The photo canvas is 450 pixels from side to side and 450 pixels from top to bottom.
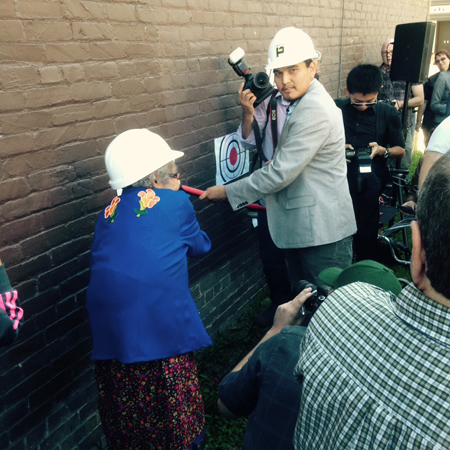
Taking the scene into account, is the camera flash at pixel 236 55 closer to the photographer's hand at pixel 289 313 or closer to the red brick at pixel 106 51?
A: the red brick at pixel 106 51

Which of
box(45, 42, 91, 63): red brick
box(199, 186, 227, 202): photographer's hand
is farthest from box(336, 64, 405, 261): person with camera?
box(45, 42, 91, 63): red brick

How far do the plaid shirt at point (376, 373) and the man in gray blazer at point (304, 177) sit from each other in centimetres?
192

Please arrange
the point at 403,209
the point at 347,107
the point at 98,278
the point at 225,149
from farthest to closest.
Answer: the point at 347,107 → the point at 225,149 → the point at 403,209 → the point at 98,278

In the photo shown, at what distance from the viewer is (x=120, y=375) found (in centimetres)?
215

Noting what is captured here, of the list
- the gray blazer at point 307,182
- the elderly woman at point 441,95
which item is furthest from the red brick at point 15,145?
the elderly woman at point 441,95

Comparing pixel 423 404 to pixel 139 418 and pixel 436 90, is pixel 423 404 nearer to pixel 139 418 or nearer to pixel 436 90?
pixel 139 418

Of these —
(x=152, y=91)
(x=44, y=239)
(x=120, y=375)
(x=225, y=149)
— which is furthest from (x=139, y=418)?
(x=225, y=149)

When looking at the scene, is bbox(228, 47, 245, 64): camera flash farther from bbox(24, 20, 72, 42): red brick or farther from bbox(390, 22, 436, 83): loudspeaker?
bbox(390, 22, 436, 83): loudspeaker

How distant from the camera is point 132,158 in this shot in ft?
7.06

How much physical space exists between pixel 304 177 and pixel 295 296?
134 cm

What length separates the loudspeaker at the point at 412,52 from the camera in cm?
596

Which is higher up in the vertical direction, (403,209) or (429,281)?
(429,281)

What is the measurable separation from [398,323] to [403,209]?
2.25 m

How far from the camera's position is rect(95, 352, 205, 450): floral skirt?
2.15 meters
